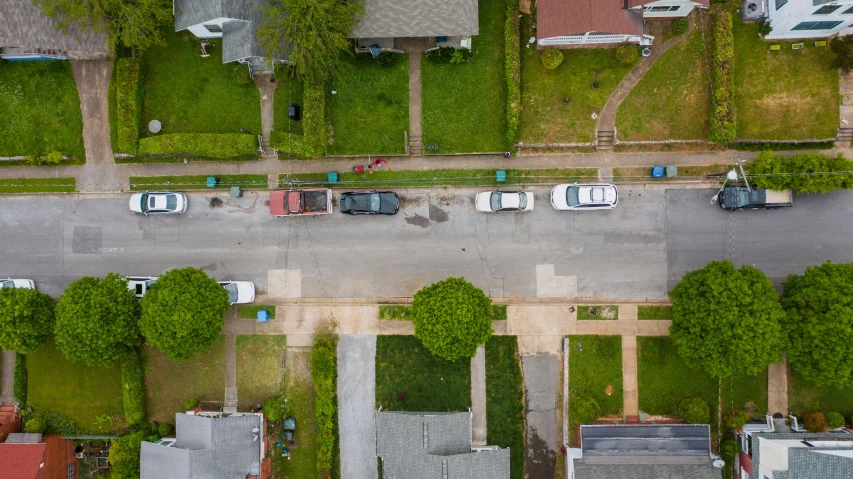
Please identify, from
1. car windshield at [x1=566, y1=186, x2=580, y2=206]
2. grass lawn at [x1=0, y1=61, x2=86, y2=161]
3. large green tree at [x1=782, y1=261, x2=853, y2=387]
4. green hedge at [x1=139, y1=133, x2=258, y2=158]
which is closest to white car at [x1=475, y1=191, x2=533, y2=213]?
car windshield at [x1=566, y1=186, x2=580, y2=206]

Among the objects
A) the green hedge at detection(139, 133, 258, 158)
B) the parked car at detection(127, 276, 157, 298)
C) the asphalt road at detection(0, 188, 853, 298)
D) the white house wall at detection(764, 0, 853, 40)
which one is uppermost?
the white house wall at detection(764, 0, 853, 40)

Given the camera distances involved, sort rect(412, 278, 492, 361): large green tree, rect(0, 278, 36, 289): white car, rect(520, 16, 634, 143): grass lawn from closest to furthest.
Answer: rect(412, 278, 492, 361): large green tree < rect(520, 16, 634, 143): grass lawn < rect(0, 278, 36, 289): white car

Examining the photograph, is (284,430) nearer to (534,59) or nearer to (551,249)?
(551,249)

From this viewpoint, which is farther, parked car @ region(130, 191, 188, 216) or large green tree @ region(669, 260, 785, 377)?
parked car @ region(130, 191, 188, 216)

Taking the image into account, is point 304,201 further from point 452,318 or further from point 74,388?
point 74,388

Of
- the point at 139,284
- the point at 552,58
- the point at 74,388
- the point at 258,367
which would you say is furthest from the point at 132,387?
the point at 552,58

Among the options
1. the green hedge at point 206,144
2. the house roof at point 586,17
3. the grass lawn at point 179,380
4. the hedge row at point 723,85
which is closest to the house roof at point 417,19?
the house roof at point 586,17

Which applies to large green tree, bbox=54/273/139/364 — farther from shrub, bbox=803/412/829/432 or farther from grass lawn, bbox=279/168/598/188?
shrub, bbox=803/412/829/432

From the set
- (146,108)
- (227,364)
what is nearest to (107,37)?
(146,108)
